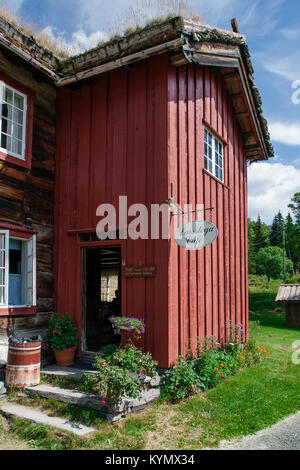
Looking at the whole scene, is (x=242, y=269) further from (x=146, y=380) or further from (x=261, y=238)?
(x=261, y=238)

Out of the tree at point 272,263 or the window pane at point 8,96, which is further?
the tree at point 272,263

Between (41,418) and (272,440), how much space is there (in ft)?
10.2

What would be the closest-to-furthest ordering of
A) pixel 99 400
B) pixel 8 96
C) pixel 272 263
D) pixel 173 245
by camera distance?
pixel 99 400 → pixel 173 245 → pixel 8 96 → pixel 272 263

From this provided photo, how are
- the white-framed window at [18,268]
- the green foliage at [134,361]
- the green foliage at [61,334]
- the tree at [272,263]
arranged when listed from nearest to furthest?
the green foliage at [134,361], the white-framed window at [18,268], the green foliage at [61,334], the tree at [272,263]

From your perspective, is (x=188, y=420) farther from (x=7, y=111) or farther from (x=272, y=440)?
(x=7, y=111)

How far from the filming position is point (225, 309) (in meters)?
9.20

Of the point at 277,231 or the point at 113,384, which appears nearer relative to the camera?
the point at 113,384

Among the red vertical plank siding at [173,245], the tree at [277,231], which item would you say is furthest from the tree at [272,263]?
the red vertical plank siding at [173,245]

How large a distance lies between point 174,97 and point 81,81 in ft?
7.33

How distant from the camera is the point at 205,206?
8375mm

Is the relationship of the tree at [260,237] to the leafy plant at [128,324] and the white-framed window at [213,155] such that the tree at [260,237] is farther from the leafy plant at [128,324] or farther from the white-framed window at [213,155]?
the leafy plant at [128,324]

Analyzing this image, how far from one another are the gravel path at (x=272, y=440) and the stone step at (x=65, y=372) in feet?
8.51

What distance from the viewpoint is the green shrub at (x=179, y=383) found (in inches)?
237

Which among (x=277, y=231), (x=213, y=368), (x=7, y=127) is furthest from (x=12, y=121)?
(x=277, y=231)
